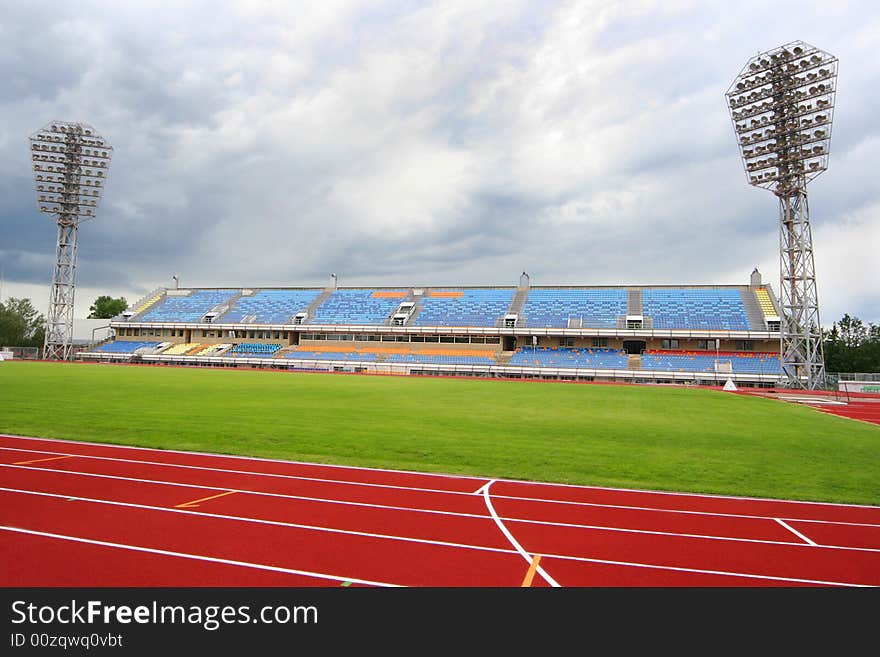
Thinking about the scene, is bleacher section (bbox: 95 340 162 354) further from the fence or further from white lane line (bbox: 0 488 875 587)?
white lane line (bbox: 0 488 875 587)

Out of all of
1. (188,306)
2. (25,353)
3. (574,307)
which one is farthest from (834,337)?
(25,353)

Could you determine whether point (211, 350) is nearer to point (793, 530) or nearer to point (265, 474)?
point (265, 474)

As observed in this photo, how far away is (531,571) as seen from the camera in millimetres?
5309

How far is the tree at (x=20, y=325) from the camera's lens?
76.4 m

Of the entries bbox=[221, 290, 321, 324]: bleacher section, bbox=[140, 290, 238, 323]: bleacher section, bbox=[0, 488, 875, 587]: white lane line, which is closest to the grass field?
bbox=[0, 488, 875, 587]: white lane line

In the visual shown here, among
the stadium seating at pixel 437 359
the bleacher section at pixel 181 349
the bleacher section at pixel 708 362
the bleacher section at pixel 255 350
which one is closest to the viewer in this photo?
the bleacher section at pixel 708 362

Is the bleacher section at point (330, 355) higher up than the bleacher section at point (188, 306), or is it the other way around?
the bleacher section at point (188, 306)

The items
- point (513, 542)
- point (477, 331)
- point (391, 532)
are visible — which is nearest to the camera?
point (513, 542)

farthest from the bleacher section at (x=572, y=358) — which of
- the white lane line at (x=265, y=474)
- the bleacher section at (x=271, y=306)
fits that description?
the white lane line at (x=265, y=474)

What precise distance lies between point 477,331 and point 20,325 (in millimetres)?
73140

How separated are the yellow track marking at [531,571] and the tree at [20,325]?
93.8 metres

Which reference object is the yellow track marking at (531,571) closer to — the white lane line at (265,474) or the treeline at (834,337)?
the white lane line at (265,474)

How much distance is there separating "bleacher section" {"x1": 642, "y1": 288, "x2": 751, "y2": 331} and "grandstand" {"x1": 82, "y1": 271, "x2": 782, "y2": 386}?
114 mm
